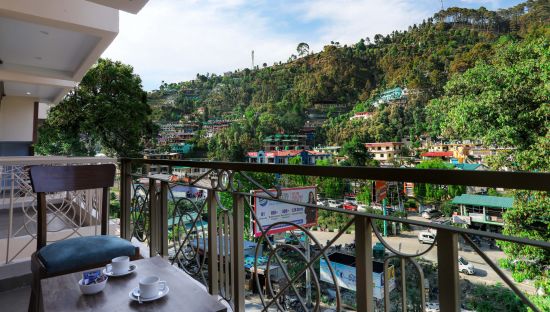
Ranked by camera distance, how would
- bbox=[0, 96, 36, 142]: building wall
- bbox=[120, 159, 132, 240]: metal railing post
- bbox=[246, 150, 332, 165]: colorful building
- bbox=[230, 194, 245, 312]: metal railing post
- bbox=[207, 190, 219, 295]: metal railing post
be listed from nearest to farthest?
1. bbox=[230, 194, 245, 312]: metal railing post
2. bbox=[207, 190, 219, 295]: metal railing post
3. bbox=[120, 159, 132, 240]: metal railing post
4. bbox=[0, 96, 36, 142]: building wall
5. bbox=[246, 150, 332, 165]: colorful building

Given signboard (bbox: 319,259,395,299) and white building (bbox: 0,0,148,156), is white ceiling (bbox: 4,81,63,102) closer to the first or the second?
white building (bbox: 0,0,148,156)

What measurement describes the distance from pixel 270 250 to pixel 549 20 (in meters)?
26.6

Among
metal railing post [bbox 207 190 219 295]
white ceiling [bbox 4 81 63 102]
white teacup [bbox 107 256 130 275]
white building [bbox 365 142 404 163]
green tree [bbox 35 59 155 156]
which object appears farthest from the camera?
white building [bbox 365 142 404 163]

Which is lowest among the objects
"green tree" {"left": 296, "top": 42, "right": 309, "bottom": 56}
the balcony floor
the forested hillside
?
the balcony floor

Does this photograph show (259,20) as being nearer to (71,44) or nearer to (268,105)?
(268,105)

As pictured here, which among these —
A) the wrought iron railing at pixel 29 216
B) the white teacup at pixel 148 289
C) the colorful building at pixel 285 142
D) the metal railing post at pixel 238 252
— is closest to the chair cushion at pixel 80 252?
the metal railing post at pixel 238 252

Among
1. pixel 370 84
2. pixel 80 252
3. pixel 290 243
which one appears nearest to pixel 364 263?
pixel 290 243

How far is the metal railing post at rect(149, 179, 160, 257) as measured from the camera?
2.02 metres

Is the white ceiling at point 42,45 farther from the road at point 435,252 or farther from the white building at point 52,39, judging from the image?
the road at point 435,252

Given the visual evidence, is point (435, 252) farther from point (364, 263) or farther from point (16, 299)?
point (16, 299)

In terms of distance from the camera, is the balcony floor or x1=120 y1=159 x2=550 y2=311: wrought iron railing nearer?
x1=120 y1=159 x2=550 y2=311: wrought iron railing

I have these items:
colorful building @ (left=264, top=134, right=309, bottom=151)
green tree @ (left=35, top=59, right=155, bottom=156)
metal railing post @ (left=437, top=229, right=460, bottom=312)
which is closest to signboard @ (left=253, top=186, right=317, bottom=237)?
metal railing post @ (left=437, top=229, right=460, bottom=312)

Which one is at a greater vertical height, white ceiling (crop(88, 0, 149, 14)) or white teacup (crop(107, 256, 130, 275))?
white ceiling (crop(88, 0, 149, 14))

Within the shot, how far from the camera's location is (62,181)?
1.63 metres
